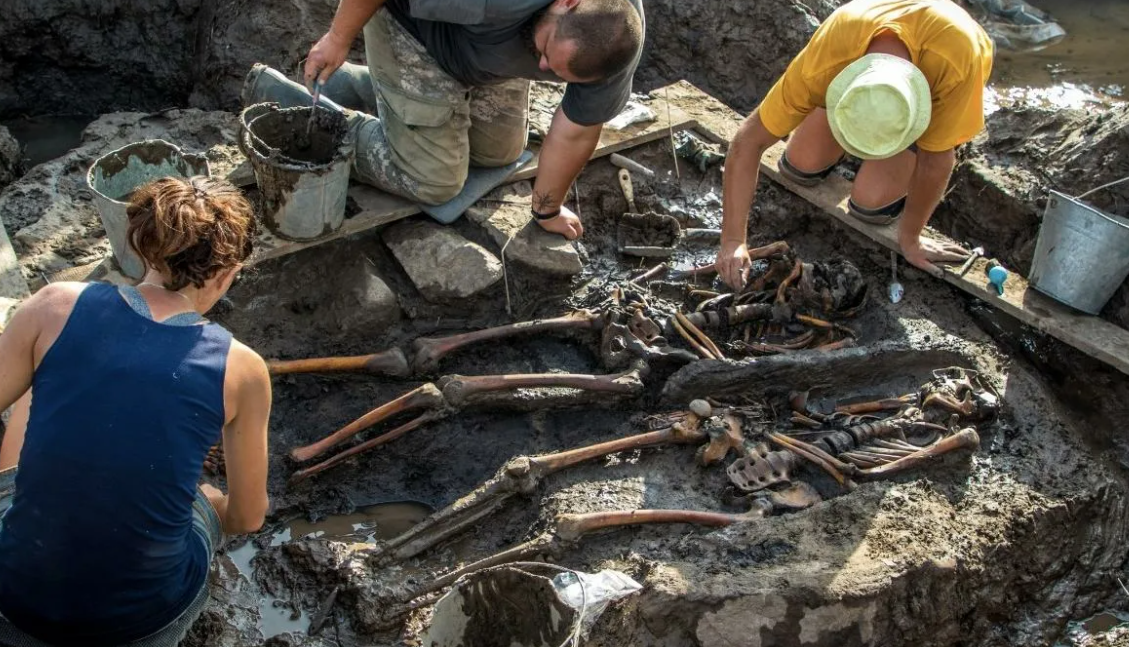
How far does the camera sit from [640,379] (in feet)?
15.3

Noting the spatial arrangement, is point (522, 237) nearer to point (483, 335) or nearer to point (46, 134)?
point (483, 335)

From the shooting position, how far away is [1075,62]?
8.41 metres

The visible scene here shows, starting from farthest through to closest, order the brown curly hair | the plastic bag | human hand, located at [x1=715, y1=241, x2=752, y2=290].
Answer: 1. human hand, located at [x1=715, y1=241, x2=752, y2=290]
2. the plastic bag
3. the brown curly hair

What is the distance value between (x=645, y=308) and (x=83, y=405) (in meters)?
2.95

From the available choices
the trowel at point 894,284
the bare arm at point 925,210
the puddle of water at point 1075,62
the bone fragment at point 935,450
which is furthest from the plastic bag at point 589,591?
the puddle of water at point 1075,62

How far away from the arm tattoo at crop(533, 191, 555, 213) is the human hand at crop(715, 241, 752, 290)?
947 mm

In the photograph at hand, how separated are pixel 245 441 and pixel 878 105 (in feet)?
10.0

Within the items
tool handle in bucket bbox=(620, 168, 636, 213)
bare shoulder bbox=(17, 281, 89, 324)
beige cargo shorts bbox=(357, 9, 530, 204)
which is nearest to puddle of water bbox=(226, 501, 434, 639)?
bare shoulder bbox=(17, 281, 89, 324)

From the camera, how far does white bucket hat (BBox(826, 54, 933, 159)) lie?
429 cm

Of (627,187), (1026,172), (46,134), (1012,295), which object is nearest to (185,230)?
(627,187)

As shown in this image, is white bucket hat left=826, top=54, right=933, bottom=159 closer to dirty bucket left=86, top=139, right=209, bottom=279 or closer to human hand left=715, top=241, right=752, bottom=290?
human hand left=715, top=241, right=752, bottom=290

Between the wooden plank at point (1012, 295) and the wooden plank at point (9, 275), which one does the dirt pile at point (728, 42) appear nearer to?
the wooden plank at point (1012, 295)

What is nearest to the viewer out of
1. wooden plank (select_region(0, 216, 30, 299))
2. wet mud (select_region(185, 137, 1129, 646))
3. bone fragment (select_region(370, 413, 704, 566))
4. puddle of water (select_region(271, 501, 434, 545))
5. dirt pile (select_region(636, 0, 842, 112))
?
wet mud (select_region(185, 137, 1129, 646))

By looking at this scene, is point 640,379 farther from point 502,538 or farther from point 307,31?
point 307,31
